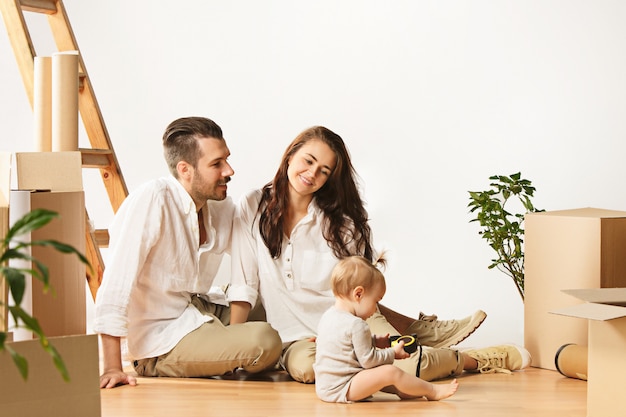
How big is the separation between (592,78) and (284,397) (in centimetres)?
249

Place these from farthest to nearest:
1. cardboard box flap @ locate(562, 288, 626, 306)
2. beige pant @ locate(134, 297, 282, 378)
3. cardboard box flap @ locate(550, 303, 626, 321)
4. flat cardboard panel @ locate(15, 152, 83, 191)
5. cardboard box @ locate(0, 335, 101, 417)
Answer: beige pant @ locate(134, 297, 282, 378), cardboard box flap @ locate(562, 288, 626, 306), cardboard box flap @ locate(550, 303, 626, 321), flat cardboard panel @ locate(15, 152, 83, 191), cardboard box @ locate(0, 335, 101, 417)

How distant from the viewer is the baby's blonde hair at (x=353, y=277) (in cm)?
246

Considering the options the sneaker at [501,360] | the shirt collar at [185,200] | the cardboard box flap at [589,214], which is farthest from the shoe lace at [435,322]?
the shirt collar at [185,200]

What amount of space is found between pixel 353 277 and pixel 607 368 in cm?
66

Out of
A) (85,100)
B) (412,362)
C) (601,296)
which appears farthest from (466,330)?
(85,100)

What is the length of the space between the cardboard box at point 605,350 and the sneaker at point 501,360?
701mm

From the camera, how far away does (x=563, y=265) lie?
297cm

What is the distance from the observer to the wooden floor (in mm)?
2361

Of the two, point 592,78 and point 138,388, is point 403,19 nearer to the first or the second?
point 592,78

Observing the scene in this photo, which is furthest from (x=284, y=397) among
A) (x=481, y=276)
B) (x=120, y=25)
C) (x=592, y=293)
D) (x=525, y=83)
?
(x=120, y=25)

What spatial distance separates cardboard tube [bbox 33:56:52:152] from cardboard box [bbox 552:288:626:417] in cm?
126

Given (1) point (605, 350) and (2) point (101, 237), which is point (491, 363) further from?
(2) point (101, 237)

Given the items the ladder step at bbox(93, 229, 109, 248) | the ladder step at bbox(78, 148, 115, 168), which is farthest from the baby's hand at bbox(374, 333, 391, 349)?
the ladder step at bbox(78, 148, 115, 168)

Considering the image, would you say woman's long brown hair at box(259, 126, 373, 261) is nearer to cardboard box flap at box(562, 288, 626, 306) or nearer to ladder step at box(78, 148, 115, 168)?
ladder step at box(78, 148, 115, 168)
